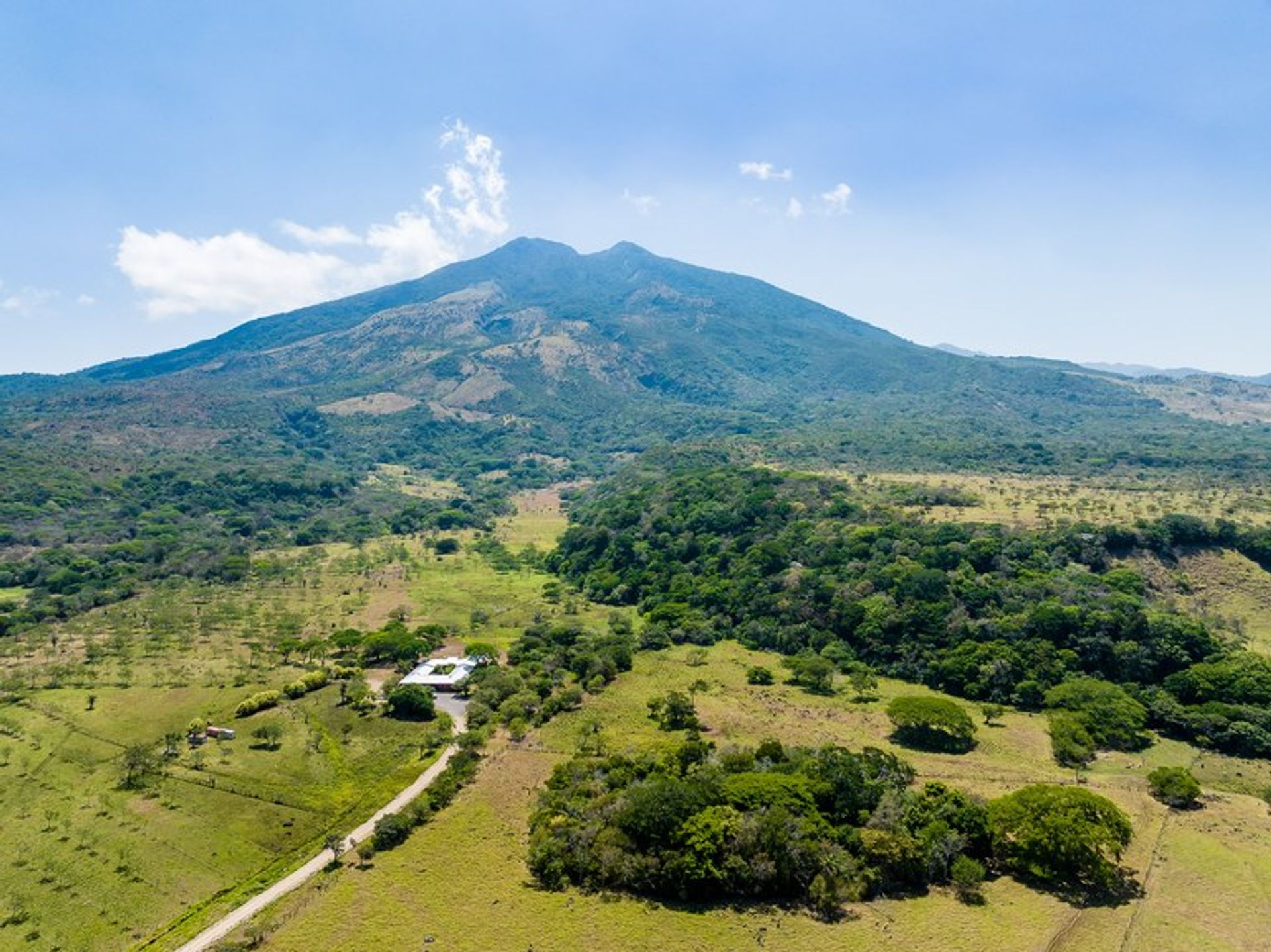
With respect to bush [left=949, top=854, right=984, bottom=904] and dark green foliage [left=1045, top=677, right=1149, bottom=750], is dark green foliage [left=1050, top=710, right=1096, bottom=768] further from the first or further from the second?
bush [left=949, top=854, right=984, bottom=904]

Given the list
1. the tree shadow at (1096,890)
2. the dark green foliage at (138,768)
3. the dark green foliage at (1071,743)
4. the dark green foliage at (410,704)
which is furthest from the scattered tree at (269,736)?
the dark green foliage at (1071,743)

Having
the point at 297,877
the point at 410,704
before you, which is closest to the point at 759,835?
the point at 297,877

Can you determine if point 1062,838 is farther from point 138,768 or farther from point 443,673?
point 138,768

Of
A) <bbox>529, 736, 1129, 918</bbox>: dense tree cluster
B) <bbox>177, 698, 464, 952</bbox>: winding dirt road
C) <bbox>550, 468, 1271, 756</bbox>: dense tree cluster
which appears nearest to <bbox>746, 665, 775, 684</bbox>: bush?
<bbox>550, 468, 1271, 756</bbox>: dense tree cluster

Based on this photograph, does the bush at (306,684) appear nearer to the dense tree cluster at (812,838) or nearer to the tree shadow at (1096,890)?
the dense tree cluster at (812,838)

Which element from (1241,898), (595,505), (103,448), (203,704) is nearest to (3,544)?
(103,448)

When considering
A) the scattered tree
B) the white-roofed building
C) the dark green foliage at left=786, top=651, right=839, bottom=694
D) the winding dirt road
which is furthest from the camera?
the white-roofed building
